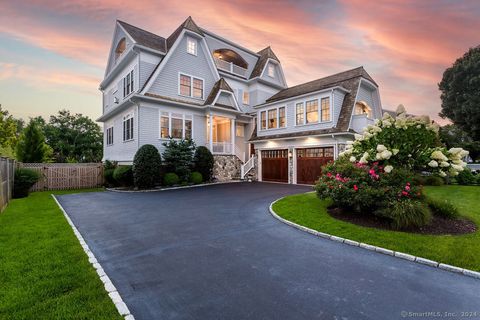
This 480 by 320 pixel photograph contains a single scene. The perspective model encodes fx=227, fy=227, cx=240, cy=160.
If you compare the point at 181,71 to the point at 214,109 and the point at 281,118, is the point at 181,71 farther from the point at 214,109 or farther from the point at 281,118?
the point at 281,118

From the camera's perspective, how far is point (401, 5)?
9398mm

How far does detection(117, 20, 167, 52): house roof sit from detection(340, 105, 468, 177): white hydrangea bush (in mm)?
→ 15981

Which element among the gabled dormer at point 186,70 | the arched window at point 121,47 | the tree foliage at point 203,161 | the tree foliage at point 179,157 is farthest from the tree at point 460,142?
the arched window at point 121,47

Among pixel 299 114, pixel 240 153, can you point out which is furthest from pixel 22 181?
pixel 299 114

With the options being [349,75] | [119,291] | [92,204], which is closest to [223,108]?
[349,75]

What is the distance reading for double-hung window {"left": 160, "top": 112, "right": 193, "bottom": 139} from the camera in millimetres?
16438

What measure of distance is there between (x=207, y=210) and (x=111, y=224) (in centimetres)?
306

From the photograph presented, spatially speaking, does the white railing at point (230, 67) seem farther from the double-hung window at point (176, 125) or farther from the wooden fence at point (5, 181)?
the wooden fence at point (5, 181)

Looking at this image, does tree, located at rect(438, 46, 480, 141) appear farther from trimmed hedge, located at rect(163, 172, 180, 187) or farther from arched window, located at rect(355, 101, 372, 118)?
trimmed hedge, located at rect(163, 172, 180, 187)

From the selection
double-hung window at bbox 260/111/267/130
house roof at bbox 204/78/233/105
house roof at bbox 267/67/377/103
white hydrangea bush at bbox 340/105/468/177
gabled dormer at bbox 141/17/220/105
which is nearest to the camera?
white hydrangea bush at bbox 340/105/468/177

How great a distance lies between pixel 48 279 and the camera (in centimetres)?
325

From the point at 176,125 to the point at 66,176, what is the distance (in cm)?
853

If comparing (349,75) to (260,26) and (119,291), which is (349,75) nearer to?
(260,26)

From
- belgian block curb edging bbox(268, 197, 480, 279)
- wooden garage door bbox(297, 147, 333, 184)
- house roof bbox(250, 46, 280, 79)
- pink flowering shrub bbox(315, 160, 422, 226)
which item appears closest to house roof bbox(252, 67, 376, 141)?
wooden garage door bbox(297, 147, 333, 184)
